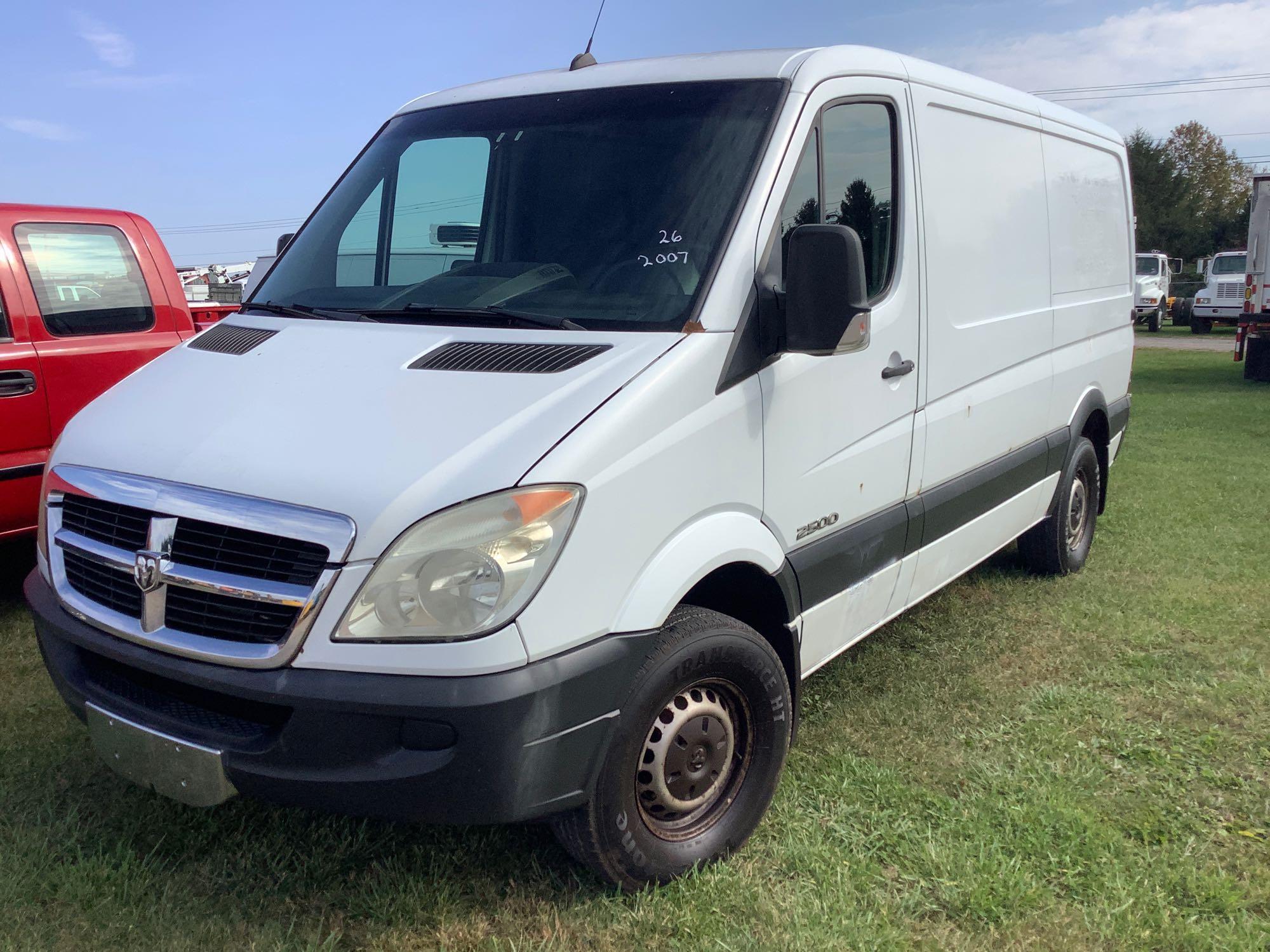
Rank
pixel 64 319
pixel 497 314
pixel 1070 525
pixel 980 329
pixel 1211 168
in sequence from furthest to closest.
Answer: pixel 1211 168 < pixel 1070 525 < pixel 64 319 < pixel 980 329 < pixel 497 314

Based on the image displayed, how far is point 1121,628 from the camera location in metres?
4.97

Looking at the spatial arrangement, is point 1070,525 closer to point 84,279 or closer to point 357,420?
point 357,420

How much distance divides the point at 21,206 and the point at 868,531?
4439mm

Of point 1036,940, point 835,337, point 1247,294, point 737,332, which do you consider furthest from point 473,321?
point 1247,294

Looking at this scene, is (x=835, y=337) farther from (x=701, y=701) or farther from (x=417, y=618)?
(x=417, y=618)

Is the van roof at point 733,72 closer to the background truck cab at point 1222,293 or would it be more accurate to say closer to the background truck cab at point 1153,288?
the background truck cab at point 1222,293

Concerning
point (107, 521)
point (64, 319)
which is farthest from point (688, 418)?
point (64, 319)

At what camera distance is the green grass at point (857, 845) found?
275cm

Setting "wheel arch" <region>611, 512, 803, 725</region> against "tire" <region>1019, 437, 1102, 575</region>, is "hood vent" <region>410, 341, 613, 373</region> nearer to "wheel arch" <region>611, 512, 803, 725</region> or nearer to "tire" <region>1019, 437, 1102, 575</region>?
"wheel arch" <region>611, 512, 803, 725</region>

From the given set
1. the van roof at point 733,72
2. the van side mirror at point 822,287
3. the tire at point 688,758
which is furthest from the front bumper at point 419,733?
the van roof at point 733,72

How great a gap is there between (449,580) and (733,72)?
186 centimetres

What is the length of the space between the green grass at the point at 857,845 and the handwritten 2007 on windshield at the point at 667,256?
1679mm

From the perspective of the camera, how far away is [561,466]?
7.86 ft

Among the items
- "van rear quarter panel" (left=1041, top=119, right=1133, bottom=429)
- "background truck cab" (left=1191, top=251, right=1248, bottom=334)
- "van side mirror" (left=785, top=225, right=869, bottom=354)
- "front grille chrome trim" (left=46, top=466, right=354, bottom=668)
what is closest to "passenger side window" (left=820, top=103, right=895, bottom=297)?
"van side mirror" (left=785, top=225, right=869, bottom=354)
